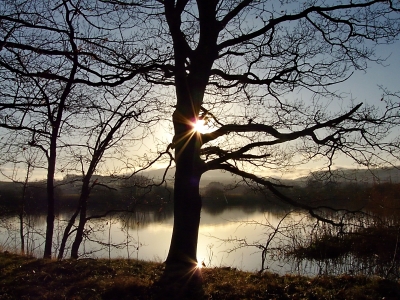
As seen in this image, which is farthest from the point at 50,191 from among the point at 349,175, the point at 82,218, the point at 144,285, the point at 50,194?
the point at 349,175

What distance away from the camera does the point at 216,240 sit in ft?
49.5

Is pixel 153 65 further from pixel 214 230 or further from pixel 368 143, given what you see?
pixel 214 230

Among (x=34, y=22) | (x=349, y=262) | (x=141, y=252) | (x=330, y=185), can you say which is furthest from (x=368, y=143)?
(x=141, y=252)

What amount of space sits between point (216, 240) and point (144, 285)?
10115 millimetres

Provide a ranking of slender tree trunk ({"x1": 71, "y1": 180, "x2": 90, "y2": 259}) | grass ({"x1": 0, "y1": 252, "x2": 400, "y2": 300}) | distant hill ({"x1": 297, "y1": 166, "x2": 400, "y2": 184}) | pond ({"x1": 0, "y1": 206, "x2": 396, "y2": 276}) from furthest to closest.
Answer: slender tree trunk ({"x1": 71, "y1": 180, "x2": 90, "y2": 259}) < pond ({"x1": 0, "y1": 206, "x2": 396, "y2": 276}) < distant hill ({"x1": 297, "y1": 166, "x2": 400, "y2": 184}) < grass ({"x1": 0, "y1": 252, "x2": 400, "y2": 300})

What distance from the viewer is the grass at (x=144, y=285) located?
4.81 m

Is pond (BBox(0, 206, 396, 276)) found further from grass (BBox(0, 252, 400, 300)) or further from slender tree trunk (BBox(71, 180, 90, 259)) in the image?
grass (BBox(0, 252, 400, 300))

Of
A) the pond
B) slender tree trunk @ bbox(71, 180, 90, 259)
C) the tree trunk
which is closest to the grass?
the pond

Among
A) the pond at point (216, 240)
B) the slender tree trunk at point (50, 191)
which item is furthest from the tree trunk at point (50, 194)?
the pond at point (216, 240)

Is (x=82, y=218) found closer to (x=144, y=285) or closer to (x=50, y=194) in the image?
(x=50, y=194)

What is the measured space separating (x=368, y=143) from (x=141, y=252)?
9.61m

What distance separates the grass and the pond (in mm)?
1530

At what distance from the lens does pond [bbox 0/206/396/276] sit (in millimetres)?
9242

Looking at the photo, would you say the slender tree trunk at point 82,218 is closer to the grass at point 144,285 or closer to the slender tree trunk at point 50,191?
the slender tree trunk at point 50,191
